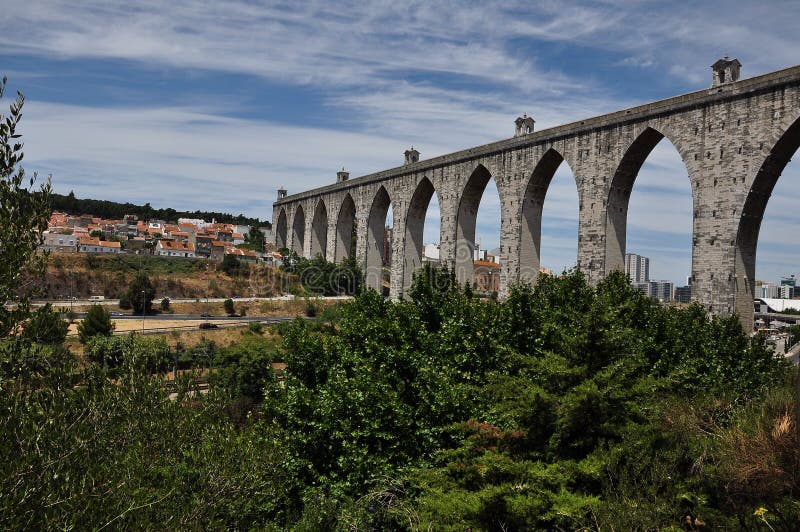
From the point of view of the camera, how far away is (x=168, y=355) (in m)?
33.4

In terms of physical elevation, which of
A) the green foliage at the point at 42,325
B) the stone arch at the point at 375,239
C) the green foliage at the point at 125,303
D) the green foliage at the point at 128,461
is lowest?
the green foliage at the point at 125,303

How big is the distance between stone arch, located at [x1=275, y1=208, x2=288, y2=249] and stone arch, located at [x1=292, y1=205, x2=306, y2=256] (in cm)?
379

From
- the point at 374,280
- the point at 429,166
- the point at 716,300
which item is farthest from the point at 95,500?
the point at 374,280

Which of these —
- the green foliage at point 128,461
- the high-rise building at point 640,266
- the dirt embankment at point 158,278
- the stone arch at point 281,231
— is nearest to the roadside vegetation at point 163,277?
the dirt embankment at point 158,278

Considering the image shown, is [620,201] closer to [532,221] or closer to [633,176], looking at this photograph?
[633,176]

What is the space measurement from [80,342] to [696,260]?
32.4m

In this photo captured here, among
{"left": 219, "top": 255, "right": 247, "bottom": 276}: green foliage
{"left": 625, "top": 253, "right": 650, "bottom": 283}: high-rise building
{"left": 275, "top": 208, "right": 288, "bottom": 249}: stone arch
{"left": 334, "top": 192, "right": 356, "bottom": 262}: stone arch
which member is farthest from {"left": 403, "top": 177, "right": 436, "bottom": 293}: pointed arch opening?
{"left": 625, "top": 253, "right": 650, "bottom": 283}: high-rise building

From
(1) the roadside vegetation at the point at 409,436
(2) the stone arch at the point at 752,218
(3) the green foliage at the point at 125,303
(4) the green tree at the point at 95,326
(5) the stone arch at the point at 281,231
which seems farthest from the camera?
(5) the stone arch at the point at 281,231

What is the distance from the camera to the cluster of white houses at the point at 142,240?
243ft

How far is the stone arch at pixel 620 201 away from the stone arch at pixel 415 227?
1527cm

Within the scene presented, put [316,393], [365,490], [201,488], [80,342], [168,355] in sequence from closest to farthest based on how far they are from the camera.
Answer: [201,488]
[365,490]
[316,393]
[168,355]
[80,342]

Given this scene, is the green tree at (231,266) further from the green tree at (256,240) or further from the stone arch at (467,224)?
the stone arch at (467,224)

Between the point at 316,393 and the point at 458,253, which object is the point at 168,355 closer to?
the point at 458,253

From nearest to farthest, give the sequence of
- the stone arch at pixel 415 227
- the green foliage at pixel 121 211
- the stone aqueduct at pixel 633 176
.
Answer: the stone aqueduct at pixel 633 176, the stone arch at pixel 415 227, the green foliage at pixel 121 211
